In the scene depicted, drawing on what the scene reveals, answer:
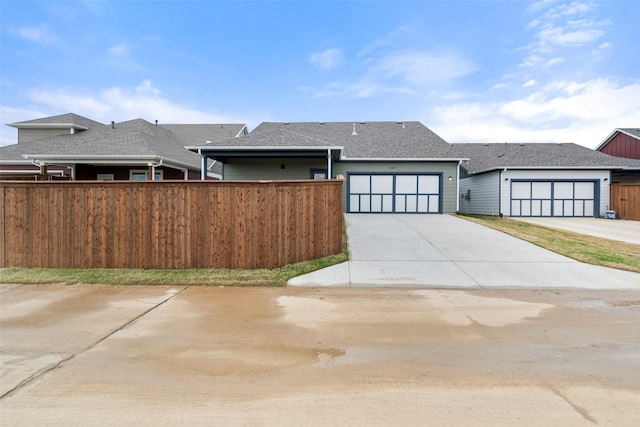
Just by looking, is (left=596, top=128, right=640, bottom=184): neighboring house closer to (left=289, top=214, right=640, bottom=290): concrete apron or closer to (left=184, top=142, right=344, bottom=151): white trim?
(left=289, top=214, right=640, bottom=290): concrete apron

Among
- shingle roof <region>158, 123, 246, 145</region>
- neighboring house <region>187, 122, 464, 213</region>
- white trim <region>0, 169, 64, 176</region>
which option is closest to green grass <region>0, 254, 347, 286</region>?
neighboring house <region>187, 122, 464, 213</region>

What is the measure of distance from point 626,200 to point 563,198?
291 centimetres

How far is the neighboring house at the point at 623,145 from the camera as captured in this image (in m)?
22.0

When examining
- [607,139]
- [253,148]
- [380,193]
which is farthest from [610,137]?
[253,148]

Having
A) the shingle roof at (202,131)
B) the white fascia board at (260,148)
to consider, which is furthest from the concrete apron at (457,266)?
the shingle roof at (202,131)

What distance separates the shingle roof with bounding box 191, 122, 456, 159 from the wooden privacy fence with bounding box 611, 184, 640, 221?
9.62 meters

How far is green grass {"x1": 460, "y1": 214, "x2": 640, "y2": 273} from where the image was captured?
8310 millimetres

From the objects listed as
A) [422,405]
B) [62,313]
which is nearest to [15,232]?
[62,313]

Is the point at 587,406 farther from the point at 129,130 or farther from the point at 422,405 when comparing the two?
the point at 129,130

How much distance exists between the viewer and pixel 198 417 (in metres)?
2.59

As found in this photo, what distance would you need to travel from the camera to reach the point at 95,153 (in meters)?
14.9

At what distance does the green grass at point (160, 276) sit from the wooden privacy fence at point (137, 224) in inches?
11.4

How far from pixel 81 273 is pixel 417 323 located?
22.3ft

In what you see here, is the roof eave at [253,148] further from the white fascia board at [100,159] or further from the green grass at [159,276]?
the green grass at [159,276]
